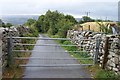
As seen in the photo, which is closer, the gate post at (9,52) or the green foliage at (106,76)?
the green foliage at (106,76)

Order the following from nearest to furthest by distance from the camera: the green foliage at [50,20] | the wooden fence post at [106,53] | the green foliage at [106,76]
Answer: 1. the green foliage at [106,76]
2. the wooden fence post at [106,53]
3. the green foliage at [50,20]

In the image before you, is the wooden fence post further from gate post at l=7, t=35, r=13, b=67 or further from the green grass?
gate post at l=7, t=35, r=13, b=67

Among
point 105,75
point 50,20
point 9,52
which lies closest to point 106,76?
point 105,75

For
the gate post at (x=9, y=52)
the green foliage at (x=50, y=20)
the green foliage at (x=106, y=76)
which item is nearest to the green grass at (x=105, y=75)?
the green foliage at (x=106, y=76)

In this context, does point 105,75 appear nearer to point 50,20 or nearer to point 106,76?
point 106,76

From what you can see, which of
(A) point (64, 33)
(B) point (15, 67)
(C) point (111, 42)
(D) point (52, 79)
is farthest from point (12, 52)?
(A) point (64, 33)

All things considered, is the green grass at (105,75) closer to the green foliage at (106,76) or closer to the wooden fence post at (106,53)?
the green foliage at (106,76)

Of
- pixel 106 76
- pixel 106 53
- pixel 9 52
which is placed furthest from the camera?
pixel 9 52

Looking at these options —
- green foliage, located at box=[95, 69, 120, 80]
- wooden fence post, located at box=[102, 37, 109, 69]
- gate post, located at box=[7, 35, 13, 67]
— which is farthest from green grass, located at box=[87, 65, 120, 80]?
gate post, located at box=[7, 35, 13, 67]

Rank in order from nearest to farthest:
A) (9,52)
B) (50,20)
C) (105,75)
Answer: (105,75) → (9,52) → (50,20)

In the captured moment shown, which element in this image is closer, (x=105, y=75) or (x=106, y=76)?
(x=106, y=76)

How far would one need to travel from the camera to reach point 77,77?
944 centimetres

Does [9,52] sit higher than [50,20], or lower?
higher

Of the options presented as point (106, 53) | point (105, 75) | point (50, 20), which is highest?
point (106, 53)
